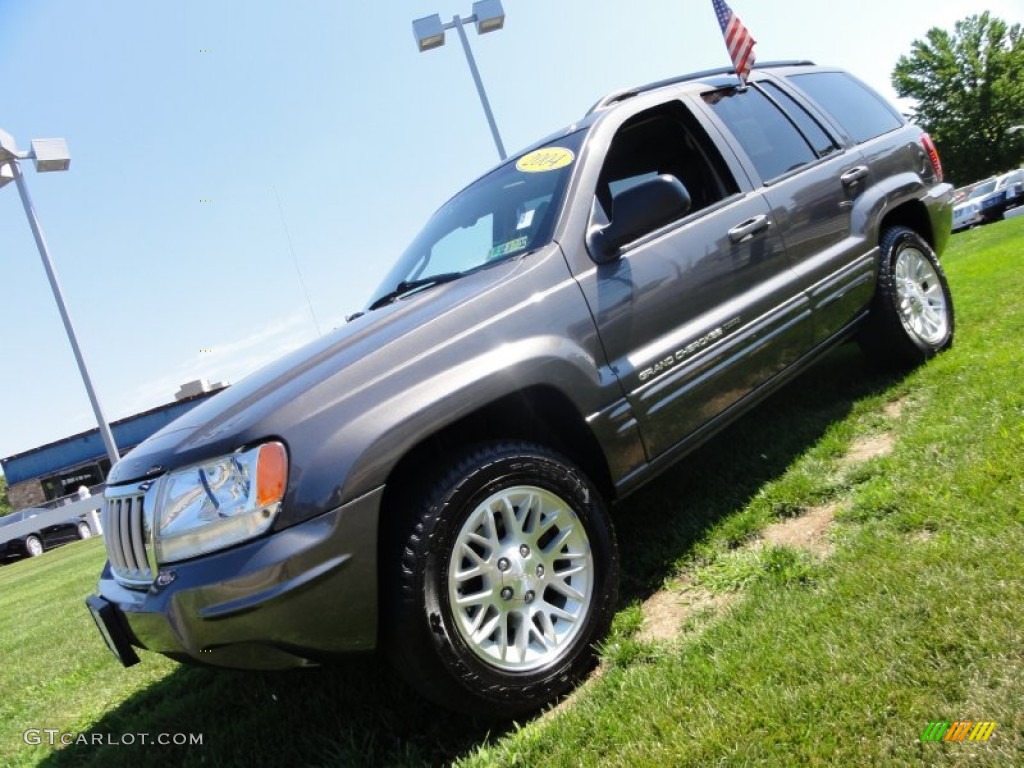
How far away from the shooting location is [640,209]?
2758 millimetres

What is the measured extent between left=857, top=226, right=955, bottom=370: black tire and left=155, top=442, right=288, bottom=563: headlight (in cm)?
356

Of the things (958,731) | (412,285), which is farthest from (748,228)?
(958,731)

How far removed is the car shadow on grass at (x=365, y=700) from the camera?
238 cm

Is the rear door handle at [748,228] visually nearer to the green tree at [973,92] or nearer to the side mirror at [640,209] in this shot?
the side mirror at [640,209]

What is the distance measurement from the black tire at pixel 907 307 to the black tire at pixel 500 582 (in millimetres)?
2599

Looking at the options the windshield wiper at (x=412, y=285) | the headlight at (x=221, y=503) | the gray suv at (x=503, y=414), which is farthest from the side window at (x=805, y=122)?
the headlight at (x=221, y=503)

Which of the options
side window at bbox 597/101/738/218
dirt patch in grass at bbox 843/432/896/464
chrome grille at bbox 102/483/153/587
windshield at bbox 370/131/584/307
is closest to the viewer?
chrome grille at bbox 102/483/153/587

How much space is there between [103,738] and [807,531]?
3008 mm

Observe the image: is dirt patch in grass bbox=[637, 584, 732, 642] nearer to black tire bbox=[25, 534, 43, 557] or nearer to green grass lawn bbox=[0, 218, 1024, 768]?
green grass lawn bbox=[0, 218, 1024, 768]

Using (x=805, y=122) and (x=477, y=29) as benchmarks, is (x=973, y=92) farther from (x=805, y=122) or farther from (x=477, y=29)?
(x=805, y=122)

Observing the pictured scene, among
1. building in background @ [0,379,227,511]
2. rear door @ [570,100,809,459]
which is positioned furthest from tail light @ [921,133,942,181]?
building in background @ [0,379,227,511]

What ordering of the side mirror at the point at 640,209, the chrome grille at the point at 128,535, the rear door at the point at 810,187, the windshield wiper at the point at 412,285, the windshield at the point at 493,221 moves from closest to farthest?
the chrome grille at the point at 128,535, the side mirror at the point at 640,209, the windshield at the point at 493,221, the windshield wiper at the point at 412,285, the rear door at the point at 810,187

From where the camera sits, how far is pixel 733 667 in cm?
211

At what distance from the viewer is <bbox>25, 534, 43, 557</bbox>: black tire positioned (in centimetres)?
2112
